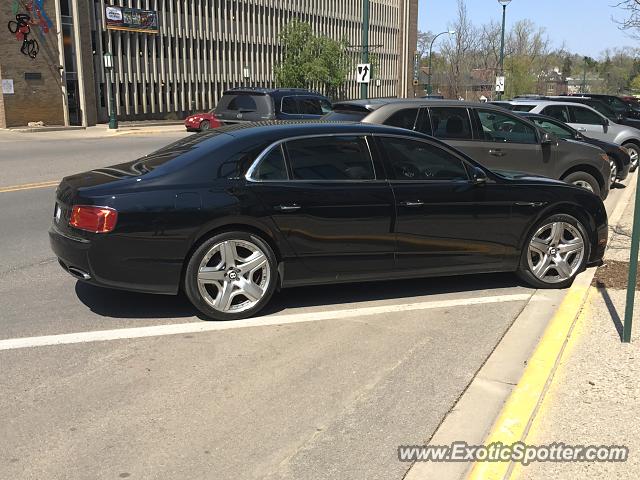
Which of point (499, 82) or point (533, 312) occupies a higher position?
point (499, 82)

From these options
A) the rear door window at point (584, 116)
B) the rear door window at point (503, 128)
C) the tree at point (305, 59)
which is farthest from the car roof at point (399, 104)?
the tree at point (305, 59)

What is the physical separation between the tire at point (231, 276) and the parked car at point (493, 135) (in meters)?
3.78

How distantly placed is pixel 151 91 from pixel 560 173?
3313 centimetres

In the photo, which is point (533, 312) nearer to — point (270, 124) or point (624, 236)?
point (270, 124)

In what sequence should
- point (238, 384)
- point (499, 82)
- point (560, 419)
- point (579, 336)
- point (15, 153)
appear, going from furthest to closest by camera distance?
point (499, 82)
point (15, 153)
point (579, 336)
point (238, 384)
point (560, 419)

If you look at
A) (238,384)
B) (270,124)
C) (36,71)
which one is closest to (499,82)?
(36,71)

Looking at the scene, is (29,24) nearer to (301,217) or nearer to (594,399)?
(301,217)

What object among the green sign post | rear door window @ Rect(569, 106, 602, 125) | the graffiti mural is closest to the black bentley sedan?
the green sign post

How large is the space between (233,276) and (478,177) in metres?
2.43

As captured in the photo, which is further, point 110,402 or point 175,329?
point 175,329

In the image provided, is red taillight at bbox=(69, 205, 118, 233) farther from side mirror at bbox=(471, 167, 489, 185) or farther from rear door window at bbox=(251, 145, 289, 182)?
side mirror at bbox=(471, 167, 489, 185)

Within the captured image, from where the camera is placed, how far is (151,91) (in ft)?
128

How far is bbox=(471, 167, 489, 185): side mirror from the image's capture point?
591cm

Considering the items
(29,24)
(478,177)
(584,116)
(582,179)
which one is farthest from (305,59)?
(478,177)
